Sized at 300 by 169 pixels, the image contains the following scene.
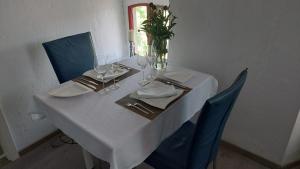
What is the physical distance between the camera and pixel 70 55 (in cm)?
185

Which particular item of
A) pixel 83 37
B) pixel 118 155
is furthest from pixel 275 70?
pixel 83 37

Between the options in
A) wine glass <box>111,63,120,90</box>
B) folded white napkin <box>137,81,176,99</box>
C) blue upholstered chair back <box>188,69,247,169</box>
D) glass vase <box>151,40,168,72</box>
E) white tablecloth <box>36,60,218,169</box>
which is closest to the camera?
blue upholstered chair back <box>188,69,247,169</box>

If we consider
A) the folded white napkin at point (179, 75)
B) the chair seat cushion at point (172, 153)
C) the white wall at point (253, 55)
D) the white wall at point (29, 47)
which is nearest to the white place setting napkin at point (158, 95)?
the folded white napkin at point (179, 75)

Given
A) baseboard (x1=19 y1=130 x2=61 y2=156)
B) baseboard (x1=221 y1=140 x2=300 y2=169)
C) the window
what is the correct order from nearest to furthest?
baseboard (x1=221 y1=140 x2=300 y2=169) < baseboard (x1=19 y1=130 x2=61 y2=156) < the window

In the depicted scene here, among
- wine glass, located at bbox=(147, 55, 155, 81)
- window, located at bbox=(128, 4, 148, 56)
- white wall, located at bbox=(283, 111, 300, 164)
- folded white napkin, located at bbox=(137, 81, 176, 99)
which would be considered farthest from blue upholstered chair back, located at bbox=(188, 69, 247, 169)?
window, located at bbox=(128, 4, 148, 56)

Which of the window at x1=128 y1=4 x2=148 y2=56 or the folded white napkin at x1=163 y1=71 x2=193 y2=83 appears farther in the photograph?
the window at x1=128 y1=4 x2=148 y2=56

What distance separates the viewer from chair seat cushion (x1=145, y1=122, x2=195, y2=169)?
126cm

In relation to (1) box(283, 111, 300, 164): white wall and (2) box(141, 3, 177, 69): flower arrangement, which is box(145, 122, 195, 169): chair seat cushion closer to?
(2) box(141, 3, 177, 69): flower arrangement

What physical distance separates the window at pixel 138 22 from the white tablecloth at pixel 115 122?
1.20m

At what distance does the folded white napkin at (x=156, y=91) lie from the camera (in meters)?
1.33

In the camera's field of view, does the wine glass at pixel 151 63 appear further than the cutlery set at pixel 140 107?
Yes

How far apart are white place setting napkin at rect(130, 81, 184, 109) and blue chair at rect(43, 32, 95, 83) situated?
76cm

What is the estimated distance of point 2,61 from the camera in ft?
5.54

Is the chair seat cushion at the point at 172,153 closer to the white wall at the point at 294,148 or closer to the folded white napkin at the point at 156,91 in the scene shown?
the folded white napkin at the point at 156,91
